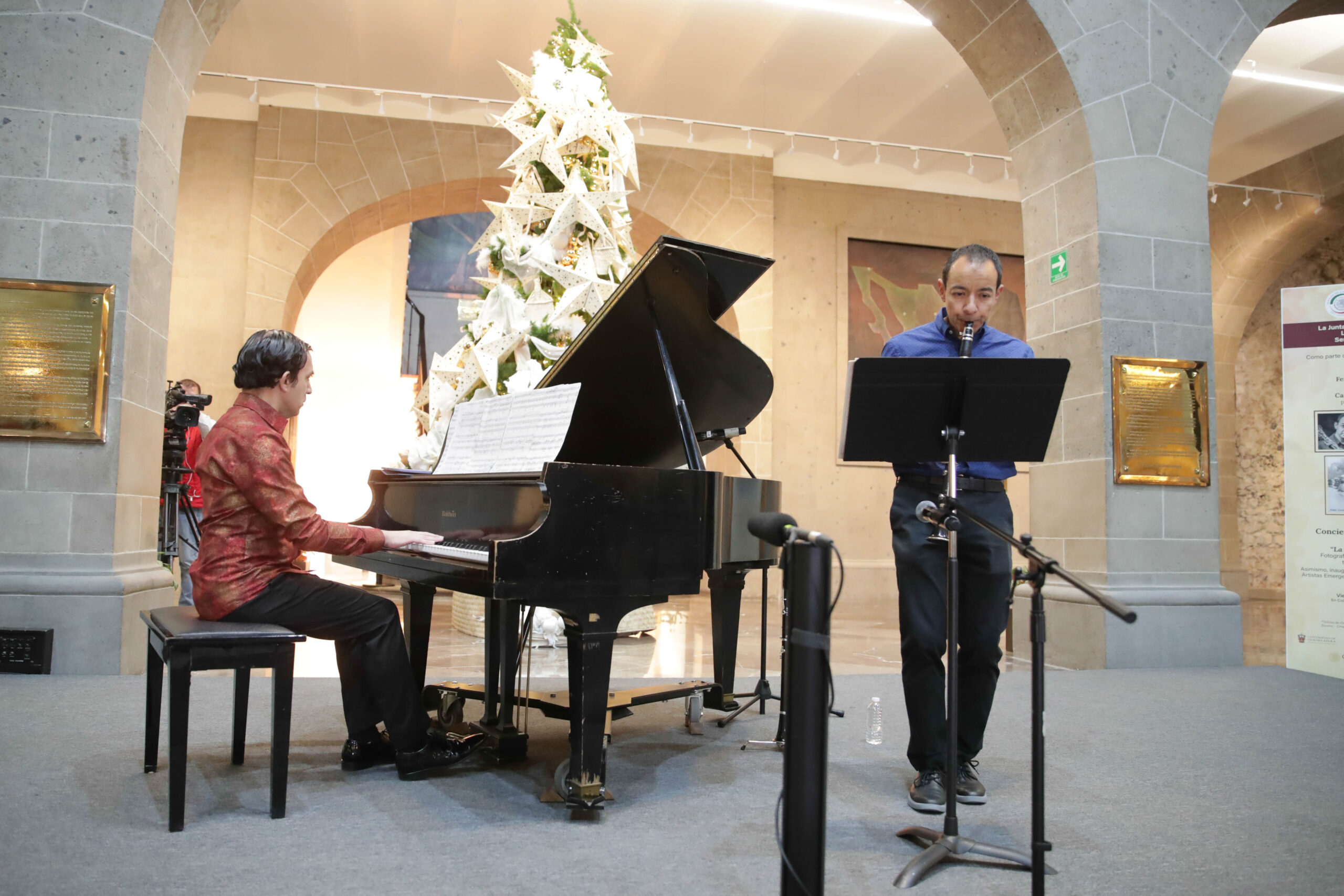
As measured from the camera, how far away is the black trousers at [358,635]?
2.44 m

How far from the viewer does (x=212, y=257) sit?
7.79 meters

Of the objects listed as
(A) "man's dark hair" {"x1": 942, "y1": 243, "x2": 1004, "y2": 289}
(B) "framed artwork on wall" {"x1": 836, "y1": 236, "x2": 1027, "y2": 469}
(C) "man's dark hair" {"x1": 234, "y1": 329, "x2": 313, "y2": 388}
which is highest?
(B) "framed artwork on wall" {"x1": 836, "y1": 236, "x2": 1027, "y2": 469}

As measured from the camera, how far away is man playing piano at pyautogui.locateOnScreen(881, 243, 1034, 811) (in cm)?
246

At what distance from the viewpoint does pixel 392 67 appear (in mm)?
7730

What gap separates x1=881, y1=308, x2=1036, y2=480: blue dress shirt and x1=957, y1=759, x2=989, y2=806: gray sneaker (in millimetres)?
824

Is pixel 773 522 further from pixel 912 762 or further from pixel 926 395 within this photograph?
pixel 912 762

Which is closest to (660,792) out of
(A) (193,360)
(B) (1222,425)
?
(A) (193,360)

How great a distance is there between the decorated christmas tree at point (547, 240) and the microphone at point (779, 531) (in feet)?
11.8

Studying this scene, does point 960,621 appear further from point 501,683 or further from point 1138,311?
point 1138,311

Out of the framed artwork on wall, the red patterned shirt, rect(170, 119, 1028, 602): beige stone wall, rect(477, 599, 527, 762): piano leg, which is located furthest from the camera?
the framed artwork on wall

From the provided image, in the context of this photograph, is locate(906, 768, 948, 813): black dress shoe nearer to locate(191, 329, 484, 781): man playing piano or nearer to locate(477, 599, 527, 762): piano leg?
locate(477, 599, 527, 762): piano leg

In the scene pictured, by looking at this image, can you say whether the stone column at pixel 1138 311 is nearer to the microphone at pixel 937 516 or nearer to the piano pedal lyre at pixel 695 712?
the piano pedal lyre at pixel 695 712

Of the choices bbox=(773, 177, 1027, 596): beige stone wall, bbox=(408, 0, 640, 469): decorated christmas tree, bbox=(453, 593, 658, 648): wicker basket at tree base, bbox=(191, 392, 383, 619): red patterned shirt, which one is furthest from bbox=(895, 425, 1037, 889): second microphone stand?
bbox=(773, 177, 1027, 596): beige stone wall

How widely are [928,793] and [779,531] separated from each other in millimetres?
1308
